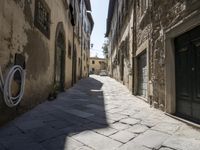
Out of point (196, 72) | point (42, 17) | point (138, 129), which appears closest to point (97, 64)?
point (42, 17)

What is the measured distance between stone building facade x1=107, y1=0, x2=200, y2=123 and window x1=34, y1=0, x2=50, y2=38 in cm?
312

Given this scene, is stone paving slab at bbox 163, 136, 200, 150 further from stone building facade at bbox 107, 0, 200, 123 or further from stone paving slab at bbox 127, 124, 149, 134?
stone building facade at bbox 107, 0, 200, 123

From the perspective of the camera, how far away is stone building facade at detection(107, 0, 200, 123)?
358 centimetres

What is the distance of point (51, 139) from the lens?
2.69 metres

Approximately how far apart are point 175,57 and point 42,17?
3.69m

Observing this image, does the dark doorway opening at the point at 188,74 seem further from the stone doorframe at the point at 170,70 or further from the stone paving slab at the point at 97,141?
the stone paving slab at the point at 97,141

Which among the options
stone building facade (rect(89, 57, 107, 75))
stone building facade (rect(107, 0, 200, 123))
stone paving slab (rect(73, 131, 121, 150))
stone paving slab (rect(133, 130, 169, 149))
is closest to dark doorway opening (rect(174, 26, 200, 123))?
stone building facade (rect(107, 0, 200, 123))

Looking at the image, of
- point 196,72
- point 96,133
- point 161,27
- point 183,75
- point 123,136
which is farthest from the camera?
point 161,27

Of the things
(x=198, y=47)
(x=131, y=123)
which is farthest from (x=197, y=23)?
(x=131, y=123)

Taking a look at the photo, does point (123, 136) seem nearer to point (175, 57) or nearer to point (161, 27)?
point (175, 57)

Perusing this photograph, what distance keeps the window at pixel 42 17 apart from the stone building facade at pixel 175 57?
3.12 m

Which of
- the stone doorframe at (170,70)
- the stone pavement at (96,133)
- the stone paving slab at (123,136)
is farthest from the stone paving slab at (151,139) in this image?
the stone doorframe at (170,70)

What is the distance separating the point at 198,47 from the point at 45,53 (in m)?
4.05

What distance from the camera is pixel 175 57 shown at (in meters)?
4.36
